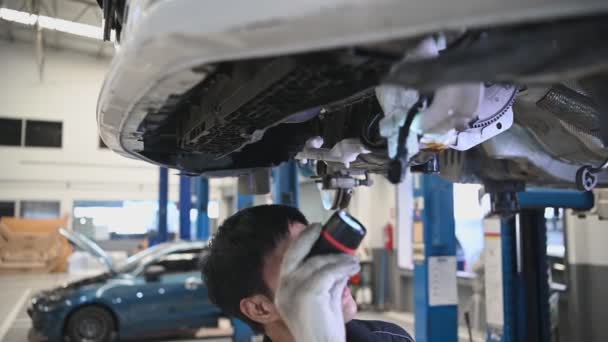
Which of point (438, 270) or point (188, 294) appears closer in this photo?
point (438, 270)

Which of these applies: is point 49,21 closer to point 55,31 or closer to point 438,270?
point 55,31

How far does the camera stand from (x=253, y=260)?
3.81 feet

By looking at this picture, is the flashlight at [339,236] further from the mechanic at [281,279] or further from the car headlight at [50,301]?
the car headlight at [50,301]

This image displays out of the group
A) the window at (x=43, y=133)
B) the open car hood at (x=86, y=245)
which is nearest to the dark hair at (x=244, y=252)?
the open car hood at (x=86, y=245)

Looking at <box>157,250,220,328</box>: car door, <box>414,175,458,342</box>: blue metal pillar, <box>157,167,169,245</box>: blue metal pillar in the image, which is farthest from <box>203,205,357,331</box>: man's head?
<box>157,167,169,245</box>: blue metal pillar

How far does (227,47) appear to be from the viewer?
0.69 m

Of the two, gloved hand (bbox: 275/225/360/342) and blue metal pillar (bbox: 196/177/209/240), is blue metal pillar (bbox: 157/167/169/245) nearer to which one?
blue metal pillar (bbox: 196/177/209/240)

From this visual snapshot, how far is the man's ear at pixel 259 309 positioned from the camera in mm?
1180

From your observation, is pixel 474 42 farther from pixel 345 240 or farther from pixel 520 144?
pixel 520 144

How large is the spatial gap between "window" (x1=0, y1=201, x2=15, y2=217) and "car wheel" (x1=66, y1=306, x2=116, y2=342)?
8.60 meters

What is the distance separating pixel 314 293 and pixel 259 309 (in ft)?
1.10

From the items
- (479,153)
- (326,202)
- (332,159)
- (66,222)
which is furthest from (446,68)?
(66,222)

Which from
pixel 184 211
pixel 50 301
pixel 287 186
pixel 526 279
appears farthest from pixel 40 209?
pixel 526 279

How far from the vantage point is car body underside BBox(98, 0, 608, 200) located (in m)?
0.60
